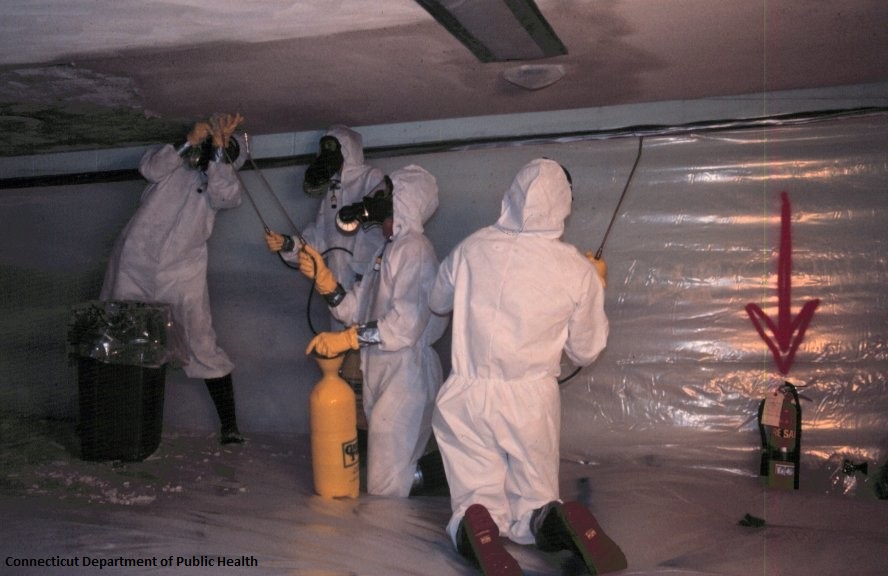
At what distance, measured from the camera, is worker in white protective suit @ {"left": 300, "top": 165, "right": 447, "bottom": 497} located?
2773 mm

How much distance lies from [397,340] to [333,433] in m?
0.40

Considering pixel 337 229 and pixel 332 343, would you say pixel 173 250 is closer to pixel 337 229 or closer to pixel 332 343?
pixel 337 229

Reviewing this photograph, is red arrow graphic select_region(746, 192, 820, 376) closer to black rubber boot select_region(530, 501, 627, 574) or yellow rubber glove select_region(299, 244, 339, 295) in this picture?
black rubber boot select_region(530, 501, 627, 574)

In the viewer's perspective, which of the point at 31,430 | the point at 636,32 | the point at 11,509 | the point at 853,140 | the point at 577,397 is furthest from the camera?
the point at 31,430

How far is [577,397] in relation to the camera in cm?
325

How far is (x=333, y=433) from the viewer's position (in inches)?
108

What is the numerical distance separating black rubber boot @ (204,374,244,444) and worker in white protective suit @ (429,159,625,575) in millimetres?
1533

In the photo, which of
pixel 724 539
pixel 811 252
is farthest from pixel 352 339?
pixel 811 252

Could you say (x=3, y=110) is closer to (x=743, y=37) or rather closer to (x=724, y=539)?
(x=743, y=37)

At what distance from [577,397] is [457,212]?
96cm

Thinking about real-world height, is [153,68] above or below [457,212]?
above

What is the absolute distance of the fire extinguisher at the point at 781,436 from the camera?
2.88 m

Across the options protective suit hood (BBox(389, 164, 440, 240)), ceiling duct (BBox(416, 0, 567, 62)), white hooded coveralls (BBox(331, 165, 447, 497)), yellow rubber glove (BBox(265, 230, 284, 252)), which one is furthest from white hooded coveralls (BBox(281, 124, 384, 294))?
ceiling duct (BBox(416, 0, 567, 62))

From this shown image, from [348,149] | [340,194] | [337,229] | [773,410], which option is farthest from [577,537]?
[348,149]
